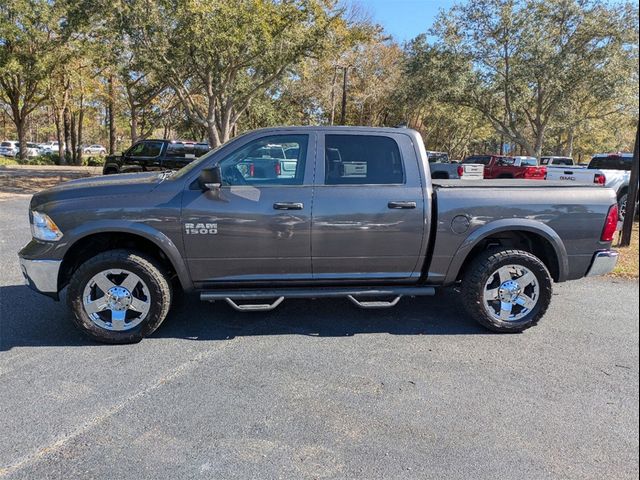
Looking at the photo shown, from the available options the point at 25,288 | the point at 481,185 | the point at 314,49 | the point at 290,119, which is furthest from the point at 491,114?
the point at 25,288

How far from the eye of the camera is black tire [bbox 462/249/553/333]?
4.25 m

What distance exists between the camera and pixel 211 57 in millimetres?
14703

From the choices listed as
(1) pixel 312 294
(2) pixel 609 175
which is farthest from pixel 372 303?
(2) pixel 609 175

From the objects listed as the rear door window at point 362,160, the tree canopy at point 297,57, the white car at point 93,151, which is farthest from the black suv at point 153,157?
the white car at point 93,151

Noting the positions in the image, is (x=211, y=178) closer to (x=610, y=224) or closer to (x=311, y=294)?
(x=311, y=294)

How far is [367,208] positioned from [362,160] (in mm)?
478

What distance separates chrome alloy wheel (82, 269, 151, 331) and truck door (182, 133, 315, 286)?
0.50 meters

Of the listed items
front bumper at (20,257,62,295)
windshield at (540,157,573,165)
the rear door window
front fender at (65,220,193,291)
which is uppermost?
windshield at (540,157,573,165)

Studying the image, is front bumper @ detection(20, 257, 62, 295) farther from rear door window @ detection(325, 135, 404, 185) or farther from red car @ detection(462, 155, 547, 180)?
red car @ detection(462, 155, 547, 180)

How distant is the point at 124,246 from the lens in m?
4.23

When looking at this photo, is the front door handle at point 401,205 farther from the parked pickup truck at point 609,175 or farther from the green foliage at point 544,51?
the green foliage at point 544,51

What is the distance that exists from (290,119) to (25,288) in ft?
103

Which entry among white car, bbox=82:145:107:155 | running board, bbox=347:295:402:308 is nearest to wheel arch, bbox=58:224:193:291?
running board, bbox=347:295:402:308

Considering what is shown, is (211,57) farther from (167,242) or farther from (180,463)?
(180,463)
